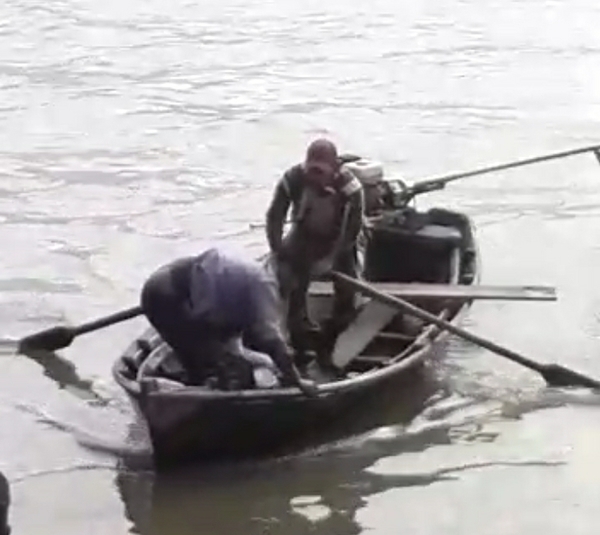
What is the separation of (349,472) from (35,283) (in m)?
4.72

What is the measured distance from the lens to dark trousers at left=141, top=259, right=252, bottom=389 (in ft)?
31.8

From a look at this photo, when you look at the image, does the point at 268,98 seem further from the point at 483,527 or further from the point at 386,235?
the point at 483,527

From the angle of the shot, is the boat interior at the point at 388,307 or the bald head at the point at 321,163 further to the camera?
the boat interior at the point at 388,307

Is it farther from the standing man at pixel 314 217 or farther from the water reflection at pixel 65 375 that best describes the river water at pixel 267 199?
the standing man at pixel 314 217

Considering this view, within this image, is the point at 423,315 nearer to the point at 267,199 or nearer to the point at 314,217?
the point at 314,217

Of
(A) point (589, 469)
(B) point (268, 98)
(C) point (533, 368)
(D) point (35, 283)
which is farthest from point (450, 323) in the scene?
(B) point (268, 98)

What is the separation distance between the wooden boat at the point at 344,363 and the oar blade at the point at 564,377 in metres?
0.81

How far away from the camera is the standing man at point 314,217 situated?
10.8 m

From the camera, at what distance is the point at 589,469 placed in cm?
1078

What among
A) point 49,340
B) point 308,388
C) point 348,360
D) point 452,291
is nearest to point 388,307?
point 452,291

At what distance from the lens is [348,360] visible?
36.9ft

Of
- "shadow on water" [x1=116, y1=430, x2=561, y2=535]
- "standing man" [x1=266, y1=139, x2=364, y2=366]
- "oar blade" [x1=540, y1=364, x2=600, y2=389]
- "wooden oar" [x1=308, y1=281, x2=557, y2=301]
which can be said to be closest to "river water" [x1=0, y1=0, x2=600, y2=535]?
"shadow on water" [x1=116, y1=430, x2=561, y2=535]

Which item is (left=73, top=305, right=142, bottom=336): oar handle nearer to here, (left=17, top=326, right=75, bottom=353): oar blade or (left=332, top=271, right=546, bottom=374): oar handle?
(left=17, top=326, right=75, bottom=353): oar blade

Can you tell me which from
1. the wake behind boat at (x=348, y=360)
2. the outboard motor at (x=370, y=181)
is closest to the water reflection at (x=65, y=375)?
the wake behind boat at (x=348, y=360)
